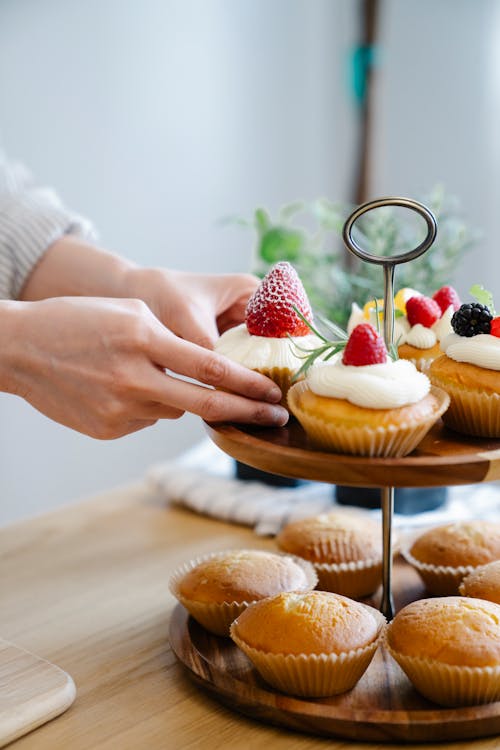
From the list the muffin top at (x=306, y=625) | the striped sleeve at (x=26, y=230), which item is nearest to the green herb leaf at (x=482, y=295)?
the muffin top at (x=306, y=625)

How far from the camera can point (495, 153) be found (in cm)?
292

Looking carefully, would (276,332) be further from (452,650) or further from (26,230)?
(26,230)

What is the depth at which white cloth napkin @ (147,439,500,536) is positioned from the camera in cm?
163

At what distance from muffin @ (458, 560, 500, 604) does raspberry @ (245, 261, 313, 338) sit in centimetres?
38

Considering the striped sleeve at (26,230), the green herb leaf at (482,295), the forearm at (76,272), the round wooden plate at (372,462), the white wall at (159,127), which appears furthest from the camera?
the white wall at (159,127)

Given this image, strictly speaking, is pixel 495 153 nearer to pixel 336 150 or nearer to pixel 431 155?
pixel 431 155

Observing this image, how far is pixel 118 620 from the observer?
1.29 metres

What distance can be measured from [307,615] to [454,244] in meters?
1.13

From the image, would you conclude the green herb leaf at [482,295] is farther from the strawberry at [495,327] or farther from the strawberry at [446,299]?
the strawberry at [446,299]

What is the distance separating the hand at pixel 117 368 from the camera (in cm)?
103

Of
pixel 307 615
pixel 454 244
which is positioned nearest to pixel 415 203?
pixel 307 615

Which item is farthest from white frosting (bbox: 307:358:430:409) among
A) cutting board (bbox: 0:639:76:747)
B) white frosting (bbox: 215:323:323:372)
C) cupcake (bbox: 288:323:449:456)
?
cutting board (bbox: 0:639:76:747)

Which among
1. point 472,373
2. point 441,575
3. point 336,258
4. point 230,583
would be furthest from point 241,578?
point 336,258

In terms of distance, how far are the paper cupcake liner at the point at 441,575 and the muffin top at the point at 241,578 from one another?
0.16 m
